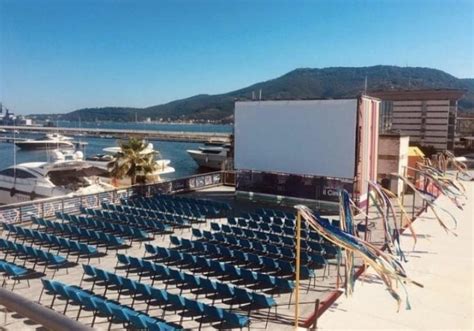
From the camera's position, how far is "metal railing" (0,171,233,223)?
2025 centimetres

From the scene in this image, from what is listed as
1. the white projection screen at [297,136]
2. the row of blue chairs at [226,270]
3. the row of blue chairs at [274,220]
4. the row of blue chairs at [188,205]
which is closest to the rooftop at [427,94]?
the white projection screen at [297,136]

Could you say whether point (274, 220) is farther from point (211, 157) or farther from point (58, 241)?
point (211, 157)

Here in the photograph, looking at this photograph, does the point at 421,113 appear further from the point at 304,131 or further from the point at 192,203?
the point at 192,203

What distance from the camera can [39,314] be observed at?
1.98m

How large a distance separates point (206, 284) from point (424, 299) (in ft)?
20.8

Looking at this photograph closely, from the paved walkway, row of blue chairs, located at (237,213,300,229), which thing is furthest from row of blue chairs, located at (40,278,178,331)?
row of blue chairs, located at (237,213,300,229)

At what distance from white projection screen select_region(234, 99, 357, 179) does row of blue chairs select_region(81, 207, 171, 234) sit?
32.6ft

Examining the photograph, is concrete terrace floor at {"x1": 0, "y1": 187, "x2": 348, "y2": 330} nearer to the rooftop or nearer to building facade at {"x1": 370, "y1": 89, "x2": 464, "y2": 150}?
building facade at {"x1": 370, "y1": 89, "x2": 464, "y2": 150}

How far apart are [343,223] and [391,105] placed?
173ft

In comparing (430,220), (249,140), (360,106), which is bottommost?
(430,220)

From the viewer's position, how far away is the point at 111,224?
1845cm

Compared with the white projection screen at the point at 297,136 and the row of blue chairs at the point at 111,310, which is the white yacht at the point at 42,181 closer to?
the white projection screen at the point at 297,136

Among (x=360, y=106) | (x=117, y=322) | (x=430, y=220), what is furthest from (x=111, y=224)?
(x=430, y=220)

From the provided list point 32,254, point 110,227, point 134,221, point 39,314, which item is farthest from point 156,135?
point 39,314
